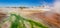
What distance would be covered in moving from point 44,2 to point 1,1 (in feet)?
0.93

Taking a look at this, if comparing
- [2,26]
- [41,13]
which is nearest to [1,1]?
[2,26]

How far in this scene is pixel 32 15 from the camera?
65 centimetres

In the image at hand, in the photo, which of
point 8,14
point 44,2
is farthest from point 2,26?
point 44,2

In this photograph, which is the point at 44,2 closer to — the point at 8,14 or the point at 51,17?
the point at 51,17

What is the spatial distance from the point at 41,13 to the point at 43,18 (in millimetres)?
35

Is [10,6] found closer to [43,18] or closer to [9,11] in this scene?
[9,11]

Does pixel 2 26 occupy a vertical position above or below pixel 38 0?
below

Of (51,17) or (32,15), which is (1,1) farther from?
(51,17)

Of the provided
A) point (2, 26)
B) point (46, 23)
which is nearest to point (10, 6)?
point (2, 26)

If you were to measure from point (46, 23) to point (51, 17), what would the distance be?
5cm

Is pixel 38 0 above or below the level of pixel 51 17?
above

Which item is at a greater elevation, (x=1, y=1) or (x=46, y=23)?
(x=1, y=1)

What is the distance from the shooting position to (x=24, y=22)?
2.13 feet

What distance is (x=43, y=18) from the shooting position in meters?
0.64
